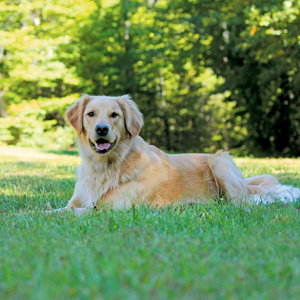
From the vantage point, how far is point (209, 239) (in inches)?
87.2

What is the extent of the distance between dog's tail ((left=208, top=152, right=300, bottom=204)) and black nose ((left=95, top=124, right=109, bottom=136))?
1.52 meters

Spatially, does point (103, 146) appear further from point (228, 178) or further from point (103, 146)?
point (228, 178)

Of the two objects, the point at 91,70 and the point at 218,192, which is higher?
the point at 91,70

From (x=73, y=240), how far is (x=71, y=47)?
16.5m

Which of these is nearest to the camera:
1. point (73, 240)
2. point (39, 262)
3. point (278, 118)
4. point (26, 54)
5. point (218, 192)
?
point (39, 262)

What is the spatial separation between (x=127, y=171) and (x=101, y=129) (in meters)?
0.52

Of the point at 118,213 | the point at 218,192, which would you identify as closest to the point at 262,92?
the point at 218,192

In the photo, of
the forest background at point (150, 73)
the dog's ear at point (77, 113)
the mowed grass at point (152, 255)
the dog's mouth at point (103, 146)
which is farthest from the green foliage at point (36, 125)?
the mowed grass at point (152, 255)

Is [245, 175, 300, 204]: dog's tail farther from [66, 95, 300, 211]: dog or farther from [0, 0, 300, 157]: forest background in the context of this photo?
[0, 0, 300, 157]: forest background

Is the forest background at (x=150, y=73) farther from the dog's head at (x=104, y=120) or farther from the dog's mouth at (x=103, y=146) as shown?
the dog's mouth at (x=103, y=146)

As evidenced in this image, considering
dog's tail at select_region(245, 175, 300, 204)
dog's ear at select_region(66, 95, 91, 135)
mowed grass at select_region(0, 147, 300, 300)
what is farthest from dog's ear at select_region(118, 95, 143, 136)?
dog's tail at select_region(245, 175, 300, 204)

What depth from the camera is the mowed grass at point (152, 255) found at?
145 centimetres

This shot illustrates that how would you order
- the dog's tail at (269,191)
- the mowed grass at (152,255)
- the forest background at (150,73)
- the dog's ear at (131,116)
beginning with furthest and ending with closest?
1. the forest background at (150,73)
2. the dog's tail at (269,191)
3. the dog's ear at (131,116)
4. the mowed grass at (152,255)

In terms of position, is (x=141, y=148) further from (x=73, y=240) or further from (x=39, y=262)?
(x=39, y=262)
